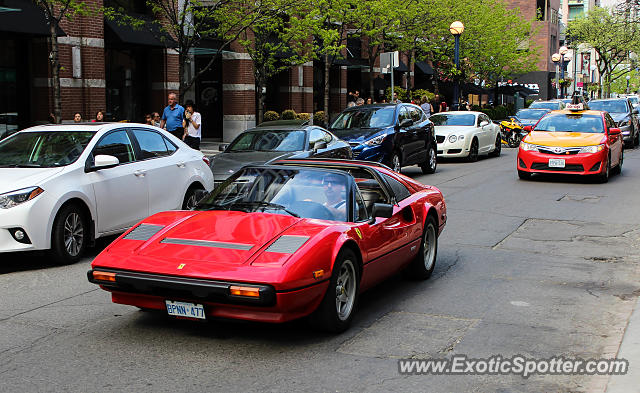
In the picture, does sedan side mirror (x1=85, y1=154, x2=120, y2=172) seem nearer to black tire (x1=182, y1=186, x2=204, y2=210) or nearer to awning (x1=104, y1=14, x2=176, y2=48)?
black tire (x1=182, y1=186, x2=204, y2=210)

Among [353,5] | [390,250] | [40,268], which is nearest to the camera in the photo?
[390,250]

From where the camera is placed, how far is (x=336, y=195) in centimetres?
680

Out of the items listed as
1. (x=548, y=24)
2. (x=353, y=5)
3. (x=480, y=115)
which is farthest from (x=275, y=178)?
(x=548, y=24)

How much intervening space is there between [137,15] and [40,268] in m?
17.6

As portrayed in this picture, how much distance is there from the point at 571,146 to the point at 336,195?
12.0 m

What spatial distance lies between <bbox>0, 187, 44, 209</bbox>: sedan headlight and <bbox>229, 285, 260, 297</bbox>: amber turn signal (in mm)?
4193

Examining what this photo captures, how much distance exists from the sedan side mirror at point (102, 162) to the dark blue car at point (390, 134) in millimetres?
8520

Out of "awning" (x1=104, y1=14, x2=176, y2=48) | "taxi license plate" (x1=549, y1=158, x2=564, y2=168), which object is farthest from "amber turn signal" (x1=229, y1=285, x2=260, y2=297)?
"awning" (x1=104, y1=14, x2=176, y2=48)

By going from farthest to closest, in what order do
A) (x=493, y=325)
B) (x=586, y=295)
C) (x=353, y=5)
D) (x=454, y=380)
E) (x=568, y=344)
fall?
(x=353, y=5) < (x=586, y=295) < (x=493, y=325) < (x=568, y=344) < (x=454, y=380)

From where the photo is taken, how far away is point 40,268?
353 inches

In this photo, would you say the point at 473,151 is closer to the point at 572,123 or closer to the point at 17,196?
the point at 572,123

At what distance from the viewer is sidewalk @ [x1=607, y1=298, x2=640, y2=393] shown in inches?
197

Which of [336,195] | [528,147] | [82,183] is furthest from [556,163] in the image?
[336,195]

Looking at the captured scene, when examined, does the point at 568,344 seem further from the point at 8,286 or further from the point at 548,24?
the point at 548,24
